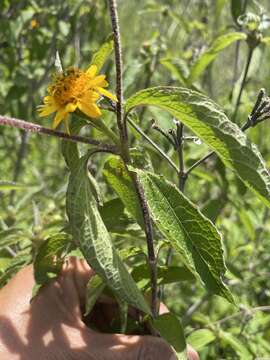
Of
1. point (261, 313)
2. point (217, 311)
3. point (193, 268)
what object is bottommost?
point (217, 311)

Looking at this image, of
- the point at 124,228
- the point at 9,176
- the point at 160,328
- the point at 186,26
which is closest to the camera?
the point at 160,328

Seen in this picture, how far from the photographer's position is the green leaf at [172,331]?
1.00 meters

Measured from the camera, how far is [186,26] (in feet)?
8.36

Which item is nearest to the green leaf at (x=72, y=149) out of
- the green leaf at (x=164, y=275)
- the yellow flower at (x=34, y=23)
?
the green leaf at (x=164, y=275)

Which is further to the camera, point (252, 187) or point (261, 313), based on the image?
point (261, 313)

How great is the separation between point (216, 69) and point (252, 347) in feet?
12.8

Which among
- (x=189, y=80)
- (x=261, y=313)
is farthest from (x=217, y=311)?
(x=189, y=80)

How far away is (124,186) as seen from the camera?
110 centimetres

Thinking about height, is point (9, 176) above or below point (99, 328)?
below

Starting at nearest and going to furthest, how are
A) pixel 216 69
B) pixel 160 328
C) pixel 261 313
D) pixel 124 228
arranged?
1. pixel 160 328
2. pixel 124 228
3. pixel 261 313
4. pixel 216 69

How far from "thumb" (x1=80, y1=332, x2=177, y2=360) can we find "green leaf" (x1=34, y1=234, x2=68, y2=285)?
0.52ft

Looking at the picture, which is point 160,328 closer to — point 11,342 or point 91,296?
point 91,296

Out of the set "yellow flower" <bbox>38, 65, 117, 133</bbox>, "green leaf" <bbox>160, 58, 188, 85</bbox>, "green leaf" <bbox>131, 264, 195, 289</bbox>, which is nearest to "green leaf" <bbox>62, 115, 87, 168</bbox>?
"yellow flower" <bbox>38, 65, 117, 133</bbox>

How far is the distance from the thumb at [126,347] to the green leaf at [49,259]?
0.16m
